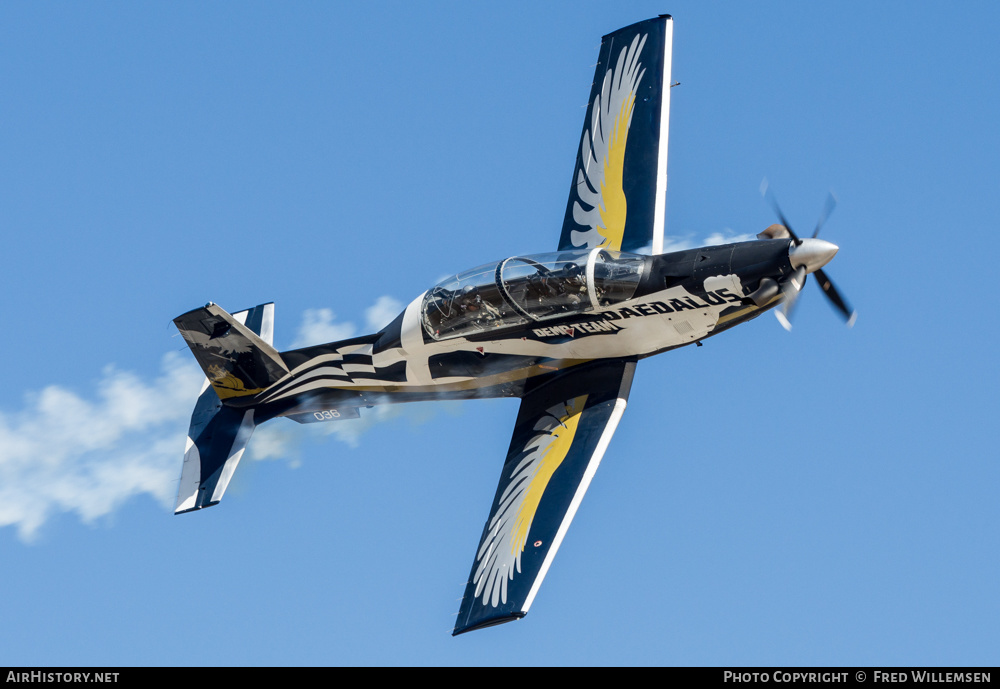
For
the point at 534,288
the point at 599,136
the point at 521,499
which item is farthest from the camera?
the point at 599,136

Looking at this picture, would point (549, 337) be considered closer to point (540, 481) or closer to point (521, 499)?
point (540, 481)

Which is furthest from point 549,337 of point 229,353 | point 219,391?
point 219,391

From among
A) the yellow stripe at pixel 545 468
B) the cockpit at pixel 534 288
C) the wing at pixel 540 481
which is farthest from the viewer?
the cockpit at pixel 534 288

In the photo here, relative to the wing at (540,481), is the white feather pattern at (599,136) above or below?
above

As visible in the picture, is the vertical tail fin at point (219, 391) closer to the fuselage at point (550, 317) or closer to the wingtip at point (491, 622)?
the fuselage at point (550, 317)

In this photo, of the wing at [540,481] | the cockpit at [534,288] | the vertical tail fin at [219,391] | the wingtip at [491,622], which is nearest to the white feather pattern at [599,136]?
the cockpit at [534,288]

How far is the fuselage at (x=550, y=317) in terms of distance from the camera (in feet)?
55.8

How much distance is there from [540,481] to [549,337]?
228 cm

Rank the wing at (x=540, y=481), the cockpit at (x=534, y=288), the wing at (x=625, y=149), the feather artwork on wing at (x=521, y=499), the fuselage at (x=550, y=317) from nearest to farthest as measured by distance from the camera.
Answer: the wing at (x=540, y=481) < the feather artwork on wing at (x=521, y=499) < the fuselage at (x=550, y=317) < the cockpit at (x=534, y=288) < the wing at (x=625, y=149)

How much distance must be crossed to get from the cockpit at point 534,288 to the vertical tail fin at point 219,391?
4.00 meters

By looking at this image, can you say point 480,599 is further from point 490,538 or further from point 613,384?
point 613,384

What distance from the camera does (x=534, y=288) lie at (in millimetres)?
17641

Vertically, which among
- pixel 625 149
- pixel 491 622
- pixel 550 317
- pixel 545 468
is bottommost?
pixel 491 622
